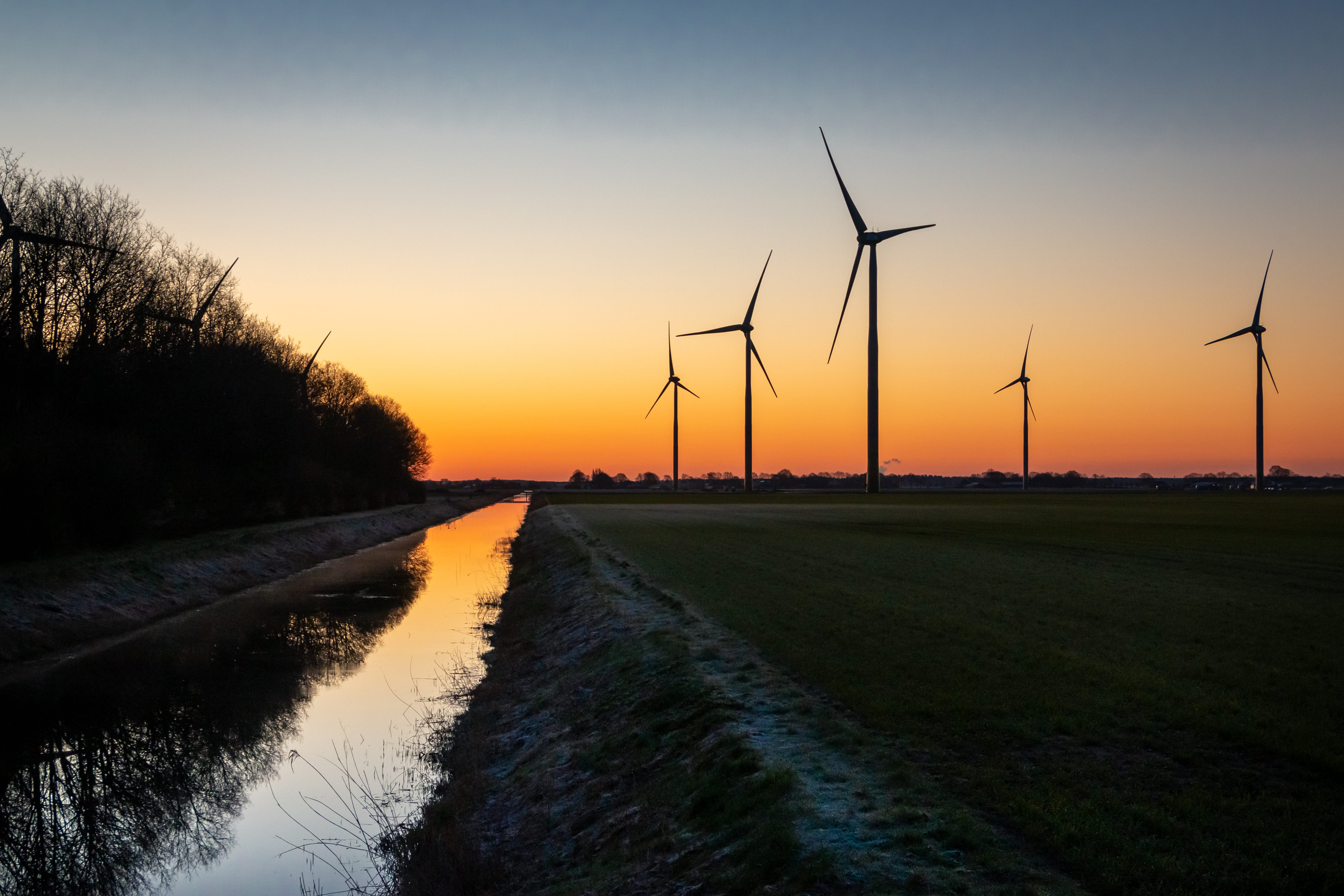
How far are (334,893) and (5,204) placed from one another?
38158 millimetres

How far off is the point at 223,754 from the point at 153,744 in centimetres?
136

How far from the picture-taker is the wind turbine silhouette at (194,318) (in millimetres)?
47659

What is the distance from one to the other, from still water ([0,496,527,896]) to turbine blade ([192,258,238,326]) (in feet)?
97.4

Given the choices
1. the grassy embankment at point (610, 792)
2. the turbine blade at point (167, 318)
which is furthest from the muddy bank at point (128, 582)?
the grassy embankment at point (610, 792)

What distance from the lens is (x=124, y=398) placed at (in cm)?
4097

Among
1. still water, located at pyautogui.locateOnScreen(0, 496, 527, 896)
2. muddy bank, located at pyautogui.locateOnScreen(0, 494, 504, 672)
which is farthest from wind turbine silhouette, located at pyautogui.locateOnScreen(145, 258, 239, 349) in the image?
still water, located at pyautogui.locateOnScreen(0, 496, 527, 896)

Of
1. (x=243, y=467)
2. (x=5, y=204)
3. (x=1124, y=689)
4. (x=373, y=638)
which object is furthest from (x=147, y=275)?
(x=1124, y=689)

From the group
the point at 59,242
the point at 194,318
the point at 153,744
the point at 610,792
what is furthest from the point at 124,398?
the point at 610,792

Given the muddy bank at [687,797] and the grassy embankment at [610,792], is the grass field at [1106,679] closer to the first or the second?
the muddy bank at [687,797]

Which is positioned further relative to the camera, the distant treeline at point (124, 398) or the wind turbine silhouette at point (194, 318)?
the wind turbine silhouette at point (194, 318)

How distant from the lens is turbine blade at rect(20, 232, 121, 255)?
1484 inches

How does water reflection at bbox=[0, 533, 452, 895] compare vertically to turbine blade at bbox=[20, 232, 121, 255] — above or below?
below

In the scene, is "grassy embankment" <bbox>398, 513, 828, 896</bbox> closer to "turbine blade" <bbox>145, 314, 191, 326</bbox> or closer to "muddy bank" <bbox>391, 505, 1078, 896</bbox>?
Result: "muddy bank" <bbox>391, 505, 1078, 896</bbox>

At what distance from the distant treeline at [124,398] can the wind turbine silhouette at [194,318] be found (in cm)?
13
